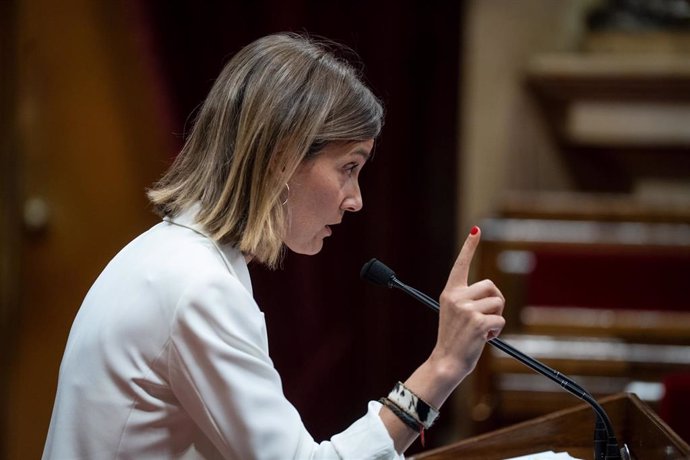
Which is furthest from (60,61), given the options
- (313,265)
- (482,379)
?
(482,379)

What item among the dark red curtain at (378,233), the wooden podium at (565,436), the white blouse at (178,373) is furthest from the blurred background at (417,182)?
the white blouse at (178,373)

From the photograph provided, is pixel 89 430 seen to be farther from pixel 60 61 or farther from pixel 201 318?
pixel 60 61

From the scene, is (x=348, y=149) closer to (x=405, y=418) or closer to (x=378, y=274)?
(x=378, y=274)

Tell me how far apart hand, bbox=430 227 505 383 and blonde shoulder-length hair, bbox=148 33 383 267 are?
0.23 m

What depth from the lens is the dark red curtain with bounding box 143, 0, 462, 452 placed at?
3.30m

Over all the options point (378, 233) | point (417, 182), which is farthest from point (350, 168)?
point (417, 182)

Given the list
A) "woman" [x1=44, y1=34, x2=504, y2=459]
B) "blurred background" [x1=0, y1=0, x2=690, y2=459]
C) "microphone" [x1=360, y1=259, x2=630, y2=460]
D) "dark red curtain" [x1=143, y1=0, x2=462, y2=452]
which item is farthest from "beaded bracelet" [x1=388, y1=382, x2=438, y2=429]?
"dark red curtain" [x1=143, y1=0, x2=462, y2=452]

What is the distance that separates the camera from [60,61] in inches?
118

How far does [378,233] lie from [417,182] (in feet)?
0.79

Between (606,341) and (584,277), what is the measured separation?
0.26 metres

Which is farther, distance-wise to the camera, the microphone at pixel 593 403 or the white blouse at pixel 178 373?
the microphone at pixel 593 403

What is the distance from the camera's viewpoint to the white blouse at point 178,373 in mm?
1271

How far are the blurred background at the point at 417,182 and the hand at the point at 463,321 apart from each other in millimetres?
1589

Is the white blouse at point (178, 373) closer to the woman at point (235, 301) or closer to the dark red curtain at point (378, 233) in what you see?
the woman at point (235, 301)
